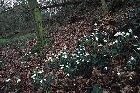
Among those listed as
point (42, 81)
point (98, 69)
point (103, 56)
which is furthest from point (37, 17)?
point (98, 69)

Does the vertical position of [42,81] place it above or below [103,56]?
below

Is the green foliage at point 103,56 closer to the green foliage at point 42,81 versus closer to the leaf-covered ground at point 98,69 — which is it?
the leaf-covered ground at point 98,69

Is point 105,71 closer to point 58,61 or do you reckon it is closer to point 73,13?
point 58,61

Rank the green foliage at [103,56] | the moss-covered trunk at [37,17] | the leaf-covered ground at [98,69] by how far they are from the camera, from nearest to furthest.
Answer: the leaf-covered ground at [98,69] < the green foliage at [103,56] < the moss-covered trunk at [37,17]

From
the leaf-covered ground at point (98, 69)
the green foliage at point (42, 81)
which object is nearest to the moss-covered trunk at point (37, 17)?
the leaf-covered ground at point (98, 69)

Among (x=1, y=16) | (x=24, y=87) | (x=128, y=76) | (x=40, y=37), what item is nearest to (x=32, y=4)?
(x=40, y=37)

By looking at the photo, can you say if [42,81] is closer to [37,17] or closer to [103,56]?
[103,56]

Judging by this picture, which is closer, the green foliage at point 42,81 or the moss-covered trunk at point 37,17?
the green foliage at point 42,81

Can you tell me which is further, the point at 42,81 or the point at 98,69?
the point at 42,81

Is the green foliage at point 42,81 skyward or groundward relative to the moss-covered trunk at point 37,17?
groundward

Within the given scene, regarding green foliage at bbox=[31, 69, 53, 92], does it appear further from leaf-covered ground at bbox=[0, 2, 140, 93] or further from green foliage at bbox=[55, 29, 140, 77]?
green foliage at bbox=[55, 29, 140, 77]

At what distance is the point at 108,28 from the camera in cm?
896

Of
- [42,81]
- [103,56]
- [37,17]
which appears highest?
[37,17]

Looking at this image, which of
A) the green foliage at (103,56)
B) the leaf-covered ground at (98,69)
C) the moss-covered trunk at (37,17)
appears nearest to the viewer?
the leaf-covered ground at (98,69)
